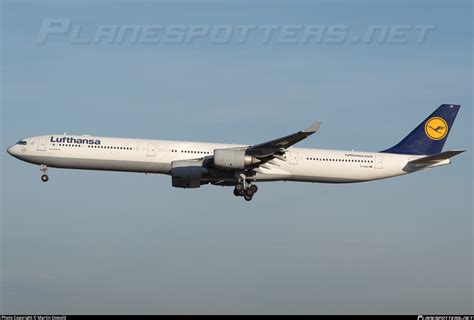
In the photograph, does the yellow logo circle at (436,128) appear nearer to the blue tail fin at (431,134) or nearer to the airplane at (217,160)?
the blue tail fin at (431,134)

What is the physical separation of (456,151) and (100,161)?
2365cm

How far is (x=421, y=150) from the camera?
70625mm

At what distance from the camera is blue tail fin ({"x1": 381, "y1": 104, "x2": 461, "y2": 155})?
70.5 metres

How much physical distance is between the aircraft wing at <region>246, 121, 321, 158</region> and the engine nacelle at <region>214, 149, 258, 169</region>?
63cm

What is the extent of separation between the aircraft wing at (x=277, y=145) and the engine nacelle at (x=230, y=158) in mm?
633

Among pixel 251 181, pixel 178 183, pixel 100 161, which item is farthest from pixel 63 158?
pixel 251 181

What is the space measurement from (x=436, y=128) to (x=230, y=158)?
1760 centimetres

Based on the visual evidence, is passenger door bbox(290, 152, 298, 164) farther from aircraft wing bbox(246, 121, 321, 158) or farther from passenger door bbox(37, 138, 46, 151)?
passenger door bbox(37, 138, 46, 151)

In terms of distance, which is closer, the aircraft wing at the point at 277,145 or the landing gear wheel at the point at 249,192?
the aircraft wing at the point at 277,145

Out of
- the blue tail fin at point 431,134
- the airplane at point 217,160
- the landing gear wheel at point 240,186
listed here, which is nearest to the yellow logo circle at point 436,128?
the blue tail fin at point 431,134

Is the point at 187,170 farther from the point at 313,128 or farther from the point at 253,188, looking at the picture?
the point at 313,128

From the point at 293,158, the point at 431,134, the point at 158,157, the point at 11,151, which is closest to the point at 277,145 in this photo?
the point at 293,158

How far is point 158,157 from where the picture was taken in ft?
214

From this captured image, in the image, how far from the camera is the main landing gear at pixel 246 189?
216 feet
